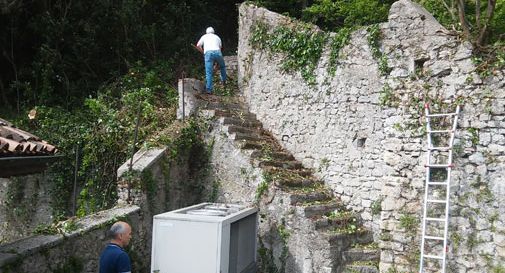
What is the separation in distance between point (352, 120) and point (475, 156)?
2539mm

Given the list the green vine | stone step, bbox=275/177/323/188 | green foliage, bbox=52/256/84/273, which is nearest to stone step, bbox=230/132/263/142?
stone step, bbox=275/177/323/188

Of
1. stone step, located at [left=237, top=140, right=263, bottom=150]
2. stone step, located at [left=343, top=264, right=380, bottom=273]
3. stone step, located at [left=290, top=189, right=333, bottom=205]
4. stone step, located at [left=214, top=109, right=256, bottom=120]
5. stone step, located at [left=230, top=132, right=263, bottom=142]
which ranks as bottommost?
stone step, located at [left=343, top=264, right=380, bottom=273]

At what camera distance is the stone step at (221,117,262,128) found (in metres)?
9.26

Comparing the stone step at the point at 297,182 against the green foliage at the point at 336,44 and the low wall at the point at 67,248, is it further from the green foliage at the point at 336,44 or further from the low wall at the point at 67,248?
the low wall at the point at 67,248

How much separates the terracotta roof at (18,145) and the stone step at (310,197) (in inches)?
158

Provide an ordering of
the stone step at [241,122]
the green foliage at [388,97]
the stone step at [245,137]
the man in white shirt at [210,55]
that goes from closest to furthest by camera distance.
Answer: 1. the green foliage at [388,97]
2. the stone step at [245,137]
3. the stone step at [241,122]
4. the man in white shirt at [210,55]

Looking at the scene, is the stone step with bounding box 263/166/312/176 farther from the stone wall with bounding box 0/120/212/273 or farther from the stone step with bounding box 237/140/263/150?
the stone wall with bounding box 0/120/212/273

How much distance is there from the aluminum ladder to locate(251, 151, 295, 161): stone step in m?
3.18

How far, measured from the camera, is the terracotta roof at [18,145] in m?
4.37

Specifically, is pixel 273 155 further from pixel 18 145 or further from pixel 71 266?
pixel 18 145

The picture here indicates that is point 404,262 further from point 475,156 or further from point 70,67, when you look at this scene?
point 70,67

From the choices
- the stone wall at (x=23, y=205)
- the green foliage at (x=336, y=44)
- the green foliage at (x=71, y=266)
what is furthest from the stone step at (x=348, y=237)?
the stone wall at (x=23, y=205)

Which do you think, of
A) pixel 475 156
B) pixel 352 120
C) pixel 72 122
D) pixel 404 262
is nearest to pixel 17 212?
pixel 72 122

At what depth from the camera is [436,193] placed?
6441 millimetres
